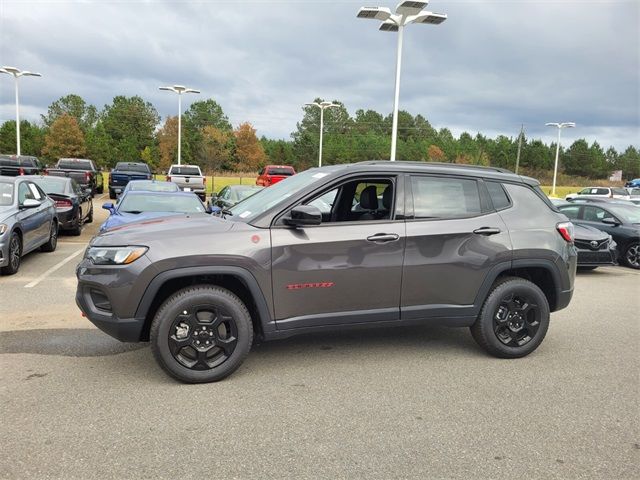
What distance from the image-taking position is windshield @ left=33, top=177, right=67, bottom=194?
12.6 m

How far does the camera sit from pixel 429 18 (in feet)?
59.1

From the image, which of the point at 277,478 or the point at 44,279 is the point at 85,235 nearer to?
the point at 44,279

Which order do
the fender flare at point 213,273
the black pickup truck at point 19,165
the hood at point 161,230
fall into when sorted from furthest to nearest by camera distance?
1. the black pickup truck at point 19,165
2. the hood at point 161,230
3. the fender flare at point 213,273

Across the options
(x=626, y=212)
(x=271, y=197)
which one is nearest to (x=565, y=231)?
(x=271, y=197)

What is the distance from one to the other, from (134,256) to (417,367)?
258cm

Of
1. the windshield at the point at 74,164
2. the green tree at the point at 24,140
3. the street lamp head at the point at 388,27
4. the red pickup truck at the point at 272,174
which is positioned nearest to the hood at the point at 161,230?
the street lamp head at the point at 388,27

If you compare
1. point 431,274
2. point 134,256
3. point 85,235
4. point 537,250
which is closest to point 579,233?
point 537,250

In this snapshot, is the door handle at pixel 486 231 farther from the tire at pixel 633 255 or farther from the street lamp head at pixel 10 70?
the street lamp head at pixel 10 70

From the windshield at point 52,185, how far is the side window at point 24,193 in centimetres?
290

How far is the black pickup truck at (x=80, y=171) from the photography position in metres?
21.2

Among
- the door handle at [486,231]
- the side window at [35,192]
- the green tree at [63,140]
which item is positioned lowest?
the side window at [35,192]

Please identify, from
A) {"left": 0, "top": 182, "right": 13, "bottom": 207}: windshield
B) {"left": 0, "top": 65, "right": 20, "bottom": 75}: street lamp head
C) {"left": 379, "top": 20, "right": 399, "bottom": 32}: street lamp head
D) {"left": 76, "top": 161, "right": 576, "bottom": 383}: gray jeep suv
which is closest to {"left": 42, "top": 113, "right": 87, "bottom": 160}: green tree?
{"left": 0, "top": 65, "right": 20, "bottom": 75}: street lamp head

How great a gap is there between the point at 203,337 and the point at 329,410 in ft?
3.71

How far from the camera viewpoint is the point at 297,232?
425 cm
